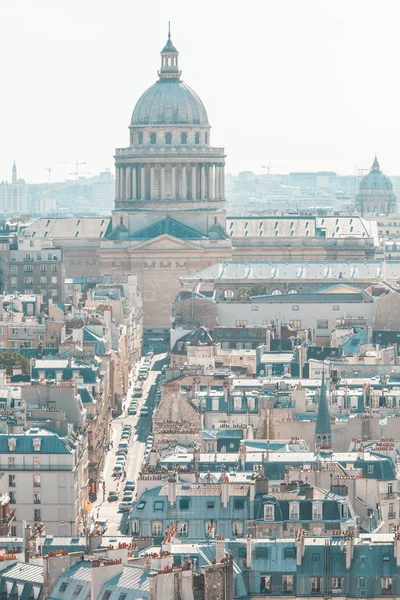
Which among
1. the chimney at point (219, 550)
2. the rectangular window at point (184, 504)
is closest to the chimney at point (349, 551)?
the chimney at point (219, 550)

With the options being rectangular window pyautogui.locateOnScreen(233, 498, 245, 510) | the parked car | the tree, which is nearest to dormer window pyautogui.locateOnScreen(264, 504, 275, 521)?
rectangular window pyautogui.locateOnScreen(233, 498, 245, 510)

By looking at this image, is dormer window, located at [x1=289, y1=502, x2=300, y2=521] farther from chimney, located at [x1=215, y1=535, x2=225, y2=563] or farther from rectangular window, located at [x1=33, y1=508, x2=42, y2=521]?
rectangular window, located at [x1=33, y1=508, x2=42, y2=521]

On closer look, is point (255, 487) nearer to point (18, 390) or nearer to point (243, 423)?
point (243, 423)

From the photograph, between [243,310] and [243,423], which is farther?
[243,310]

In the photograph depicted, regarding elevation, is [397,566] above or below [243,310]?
below

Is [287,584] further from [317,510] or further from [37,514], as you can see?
[37,514]

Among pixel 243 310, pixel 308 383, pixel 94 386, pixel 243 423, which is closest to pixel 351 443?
pixel 243 423
